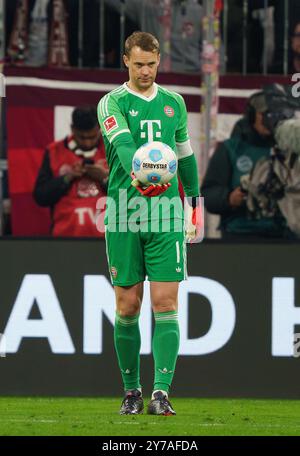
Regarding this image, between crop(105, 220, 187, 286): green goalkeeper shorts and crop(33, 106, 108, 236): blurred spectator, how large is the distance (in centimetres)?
336

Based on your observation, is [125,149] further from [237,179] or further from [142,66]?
[237,179]

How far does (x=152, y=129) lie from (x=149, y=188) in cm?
50

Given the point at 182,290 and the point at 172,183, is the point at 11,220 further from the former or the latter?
the point at 172,183

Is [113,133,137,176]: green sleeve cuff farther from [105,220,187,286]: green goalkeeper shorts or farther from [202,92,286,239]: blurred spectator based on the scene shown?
[202,92,286,239]: blurred spectator

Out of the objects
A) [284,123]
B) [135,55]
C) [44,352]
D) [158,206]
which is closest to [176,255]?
[158,206]

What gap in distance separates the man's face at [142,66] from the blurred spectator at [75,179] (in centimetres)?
359

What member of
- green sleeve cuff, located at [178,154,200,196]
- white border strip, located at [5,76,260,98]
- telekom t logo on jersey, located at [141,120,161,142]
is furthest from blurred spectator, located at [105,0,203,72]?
telekom t logo on jersey, located at [141,120,161,142]

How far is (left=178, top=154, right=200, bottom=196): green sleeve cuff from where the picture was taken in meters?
9.37

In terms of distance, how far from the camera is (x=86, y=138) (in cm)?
1274

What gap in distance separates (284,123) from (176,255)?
3.74m

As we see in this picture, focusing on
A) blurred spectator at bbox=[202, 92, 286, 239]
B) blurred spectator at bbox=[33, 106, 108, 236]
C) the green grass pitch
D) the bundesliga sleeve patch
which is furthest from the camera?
blurred spectator at bbox=[33, 106, 108, 236]

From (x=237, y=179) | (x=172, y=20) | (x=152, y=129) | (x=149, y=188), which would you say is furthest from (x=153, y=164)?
(x=172, y=20)

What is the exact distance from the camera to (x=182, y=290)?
11.5m

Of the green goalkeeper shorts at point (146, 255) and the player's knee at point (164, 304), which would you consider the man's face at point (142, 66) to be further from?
the player's knee at point (164, 304)
